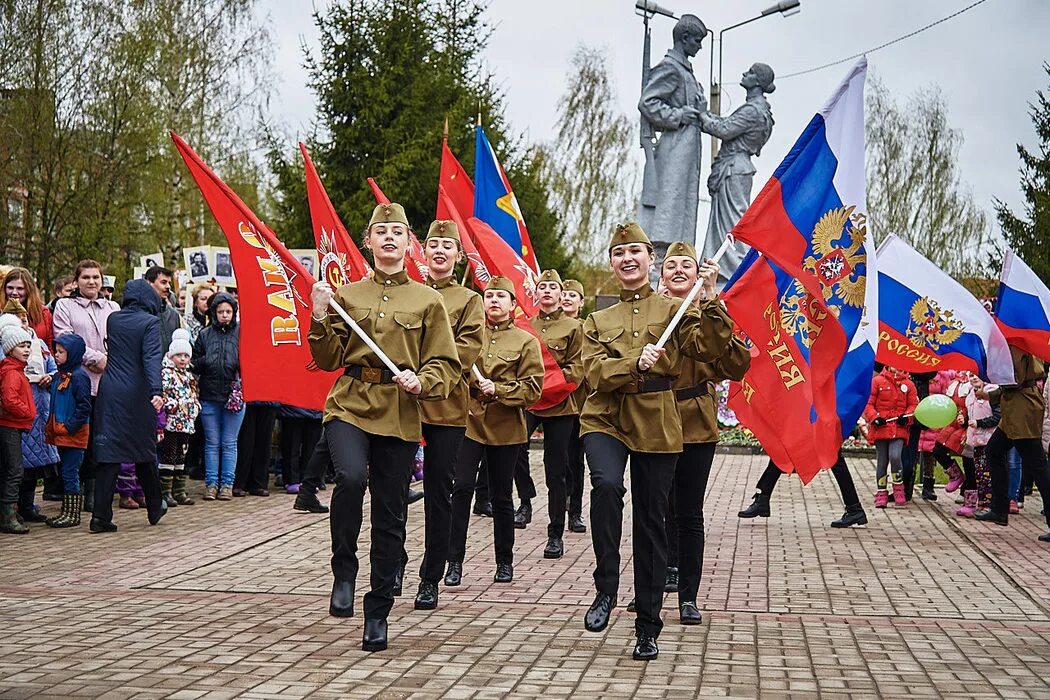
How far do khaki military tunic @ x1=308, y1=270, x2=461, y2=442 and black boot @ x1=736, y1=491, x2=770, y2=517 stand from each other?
21.9 ft

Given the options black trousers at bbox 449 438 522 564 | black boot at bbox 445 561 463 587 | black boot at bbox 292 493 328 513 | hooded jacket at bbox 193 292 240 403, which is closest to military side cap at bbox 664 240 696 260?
black trousers at bbox 449 438 522 564

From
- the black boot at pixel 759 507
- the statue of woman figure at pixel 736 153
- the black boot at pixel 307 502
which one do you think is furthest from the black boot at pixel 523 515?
the statue of woman figure at pixel 736 153

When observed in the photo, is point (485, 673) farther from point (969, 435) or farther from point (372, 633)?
point (969, 435)

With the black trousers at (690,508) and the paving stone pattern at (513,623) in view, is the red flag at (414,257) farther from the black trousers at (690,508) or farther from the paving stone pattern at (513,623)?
the black trousers at (690,508)

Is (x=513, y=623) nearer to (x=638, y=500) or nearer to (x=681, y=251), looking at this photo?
(x=638, y=500)

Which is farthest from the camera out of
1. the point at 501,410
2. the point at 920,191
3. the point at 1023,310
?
the point at 920,191

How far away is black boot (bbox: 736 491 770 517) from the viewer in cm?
1293

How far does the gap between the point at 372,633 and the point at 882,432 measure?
29.9ft

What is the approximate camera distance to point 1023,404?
1216 centimetres

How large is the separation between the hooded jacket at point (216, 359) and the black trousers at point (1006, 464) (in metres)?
7.39

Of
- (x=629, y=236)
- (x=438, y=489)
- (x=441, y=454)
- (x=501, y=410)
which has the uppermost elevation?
(x=629, y=236)

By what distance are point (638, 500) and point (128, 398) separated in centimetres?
571

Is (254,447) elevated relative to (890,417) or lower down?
lower down

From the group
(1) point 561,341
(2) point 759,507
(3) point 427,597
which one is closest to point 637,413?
(3) point 427,597
